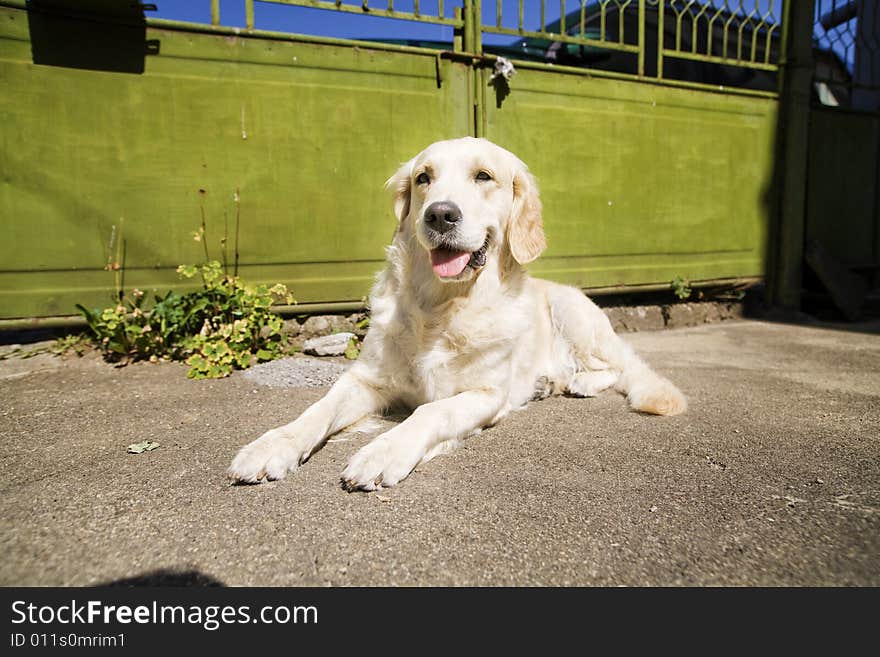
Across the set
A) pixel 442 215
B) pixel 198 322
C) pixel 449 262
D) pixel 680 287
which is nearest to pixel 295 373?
pixel 198 322

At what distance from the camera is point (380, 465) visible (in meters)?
1.76

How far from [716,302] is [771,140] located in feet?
5.59

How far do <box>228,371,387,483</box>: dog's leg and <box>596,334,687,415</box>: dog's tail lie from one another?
4.36 ft

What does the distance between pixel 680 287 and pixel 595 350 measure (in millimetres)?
2187

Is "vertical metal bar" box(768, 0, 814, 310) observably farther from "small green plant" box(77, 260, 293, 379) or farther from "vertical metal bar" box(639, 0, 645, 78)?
"small green plant" box(77, 260, 293, 379)

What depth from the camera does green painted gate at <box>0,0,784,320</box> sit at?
319 cm

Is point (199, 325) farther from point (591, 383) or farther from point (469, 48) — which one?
point (469, 48)

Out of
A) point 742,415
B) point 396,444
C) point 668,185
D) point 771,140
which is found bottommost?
point 742,415

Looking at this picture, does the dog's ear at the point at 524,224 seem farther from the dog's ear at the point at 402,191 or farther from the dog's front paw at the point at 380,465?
the dog's front paw at the point at 380,465

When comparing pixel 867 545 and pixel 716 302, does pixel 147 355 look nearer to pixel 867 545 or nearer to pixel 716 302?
pixel 867 545
